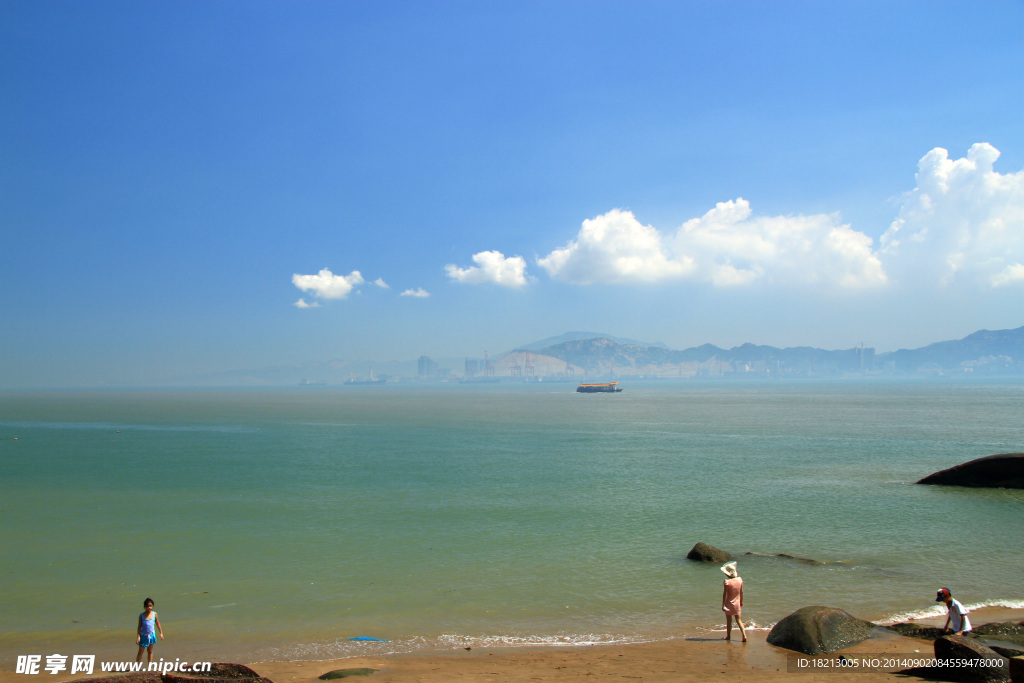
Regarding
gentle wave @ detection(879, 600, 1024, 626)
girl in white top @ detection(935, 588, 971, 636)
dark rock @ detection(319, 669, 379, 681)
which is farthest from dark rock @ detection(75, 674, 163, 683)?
gentle wave @ detection(879, 600, 1024, 626)

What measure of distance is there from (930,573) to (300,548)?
20495 millimetres

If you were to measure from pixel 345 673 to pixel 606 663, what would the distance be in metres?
5.00

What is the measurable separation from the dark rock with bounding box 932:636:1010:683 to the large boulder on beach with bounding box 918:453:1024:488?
89.0ft

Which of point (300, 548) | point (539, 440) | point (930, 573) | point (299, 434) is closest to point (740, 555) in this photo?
point (930, 573)

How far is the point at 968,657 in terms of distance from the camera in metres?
9.86

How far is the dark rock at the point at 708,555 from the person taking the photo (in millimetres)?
19062

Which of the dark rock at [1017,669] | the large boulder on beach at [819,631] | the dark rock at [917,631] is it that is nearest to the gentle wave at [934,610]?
the dark rock at [917,631]

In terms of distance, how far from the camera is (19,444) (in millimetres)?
62750

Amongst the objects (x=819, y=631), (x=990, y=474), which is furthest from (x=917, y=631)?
(x=990, y=474)

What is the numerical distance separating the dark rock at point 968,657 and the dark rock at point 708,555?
29.3 ft

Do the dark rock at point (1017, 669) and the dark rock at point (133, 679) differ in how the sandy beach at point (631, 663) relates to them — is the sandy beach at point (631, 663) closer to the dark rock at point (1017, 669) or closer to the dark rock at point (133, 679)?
the dark rock at point (133, 679)

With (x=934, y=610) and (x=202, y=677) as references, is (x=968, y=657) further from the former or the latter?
(x=202, y=677)

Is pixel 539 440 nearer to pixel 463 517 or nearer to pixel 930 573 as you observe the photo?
pixel 463 517

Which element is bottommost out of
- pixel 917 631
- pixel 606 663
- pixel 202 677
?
pixel 606 663
